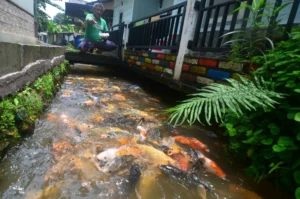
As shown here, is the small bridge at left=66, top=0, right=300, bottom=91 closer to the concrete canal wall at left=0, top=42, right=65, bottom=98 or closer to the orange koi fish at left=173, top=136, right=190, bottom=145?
the orange koi fish at left=173, top=136, right=190, bottom=145

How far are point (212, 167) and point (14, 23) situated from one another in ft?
18.4

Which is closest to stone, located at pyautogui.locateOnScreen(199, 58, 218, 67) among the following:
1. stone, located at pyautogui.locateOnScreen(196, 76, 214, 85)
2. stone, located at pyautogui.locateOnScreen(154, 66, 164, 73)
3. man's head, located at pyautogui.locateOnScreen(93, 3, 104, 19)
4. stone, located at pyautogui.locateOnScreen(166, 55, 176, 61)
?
stone, located at pyautogui.locateOnScreen(196, 76, 214, 85)

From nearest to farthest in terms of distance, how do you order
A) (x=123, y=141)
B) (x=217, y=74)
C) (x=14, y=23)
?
1. (x=123, y=141)
2. (x=217, y=74)
3. (x=14, y=23)

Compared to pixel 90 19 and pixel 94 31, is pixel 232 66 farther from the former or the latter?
pixel 94 31

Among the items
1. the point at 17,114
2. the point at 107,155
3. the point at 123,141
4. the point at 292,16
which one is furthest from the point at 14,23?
the point at 292,16

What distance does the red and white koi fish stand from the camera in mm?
2210

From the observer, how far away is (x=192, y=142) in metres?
2.30

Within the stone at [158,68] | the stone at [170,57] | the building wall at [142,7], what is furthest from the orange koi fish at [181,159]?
the building wall at [142,7]

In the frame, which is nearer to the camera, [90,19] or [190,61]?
[190,61]

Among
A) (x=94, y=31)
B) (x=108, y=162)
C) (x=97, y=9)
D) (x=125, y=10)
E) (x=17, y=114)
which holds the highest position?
(x=125, y=10)

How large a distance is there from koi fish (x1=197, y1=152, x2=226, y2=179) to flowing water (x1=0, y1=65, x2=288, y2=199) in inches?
1.6

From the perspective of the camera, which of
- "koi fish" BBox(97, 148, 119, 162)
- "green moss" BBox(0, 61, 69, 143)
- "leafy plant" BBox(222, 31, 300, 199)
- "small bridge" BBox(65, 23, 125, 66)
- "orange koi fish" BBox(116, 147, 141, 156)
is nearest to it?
"leafy plant" BBox(222, 31, 300, 199)

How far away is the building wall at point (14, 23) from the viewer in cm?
407

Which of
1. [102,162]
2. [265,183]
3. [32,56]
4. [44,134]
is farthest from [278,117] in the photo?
[32,56]
